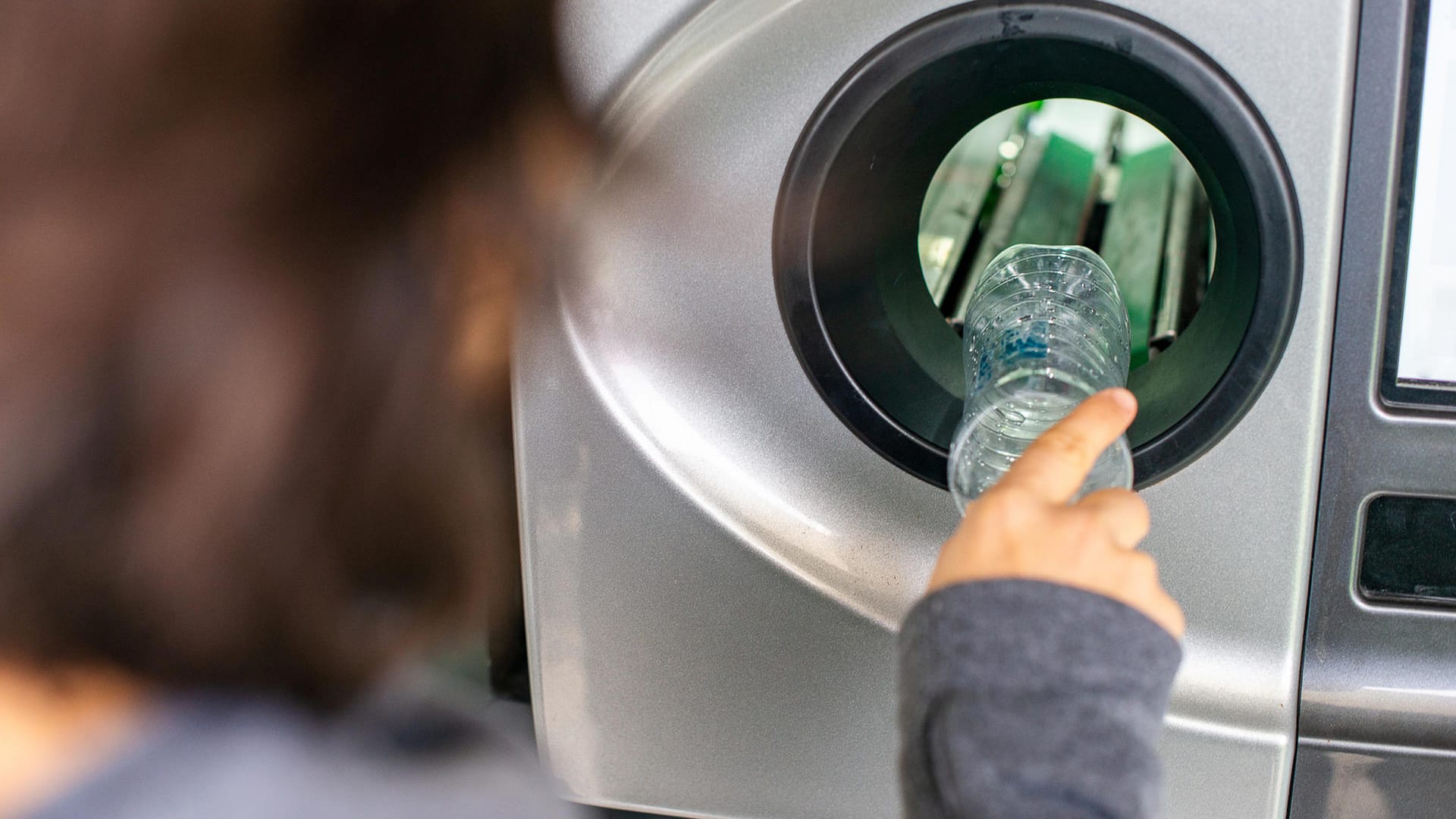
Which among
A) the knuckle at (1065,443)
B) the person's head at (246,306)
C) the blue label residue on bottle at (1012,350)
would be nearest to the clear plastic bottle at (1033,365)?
the blue label residue on bottle at (1012,350)

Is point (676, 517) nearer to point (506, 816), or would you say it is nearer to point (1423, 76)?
point (506, 816)

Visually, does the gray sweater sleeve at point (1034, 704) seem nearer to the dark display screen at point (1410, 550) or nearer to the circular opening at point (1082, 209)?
the dark display screen at point (1410, 550)

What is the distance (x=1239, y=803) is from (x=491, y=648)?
1.62ft

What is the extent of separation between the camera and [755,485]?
2.18 ft

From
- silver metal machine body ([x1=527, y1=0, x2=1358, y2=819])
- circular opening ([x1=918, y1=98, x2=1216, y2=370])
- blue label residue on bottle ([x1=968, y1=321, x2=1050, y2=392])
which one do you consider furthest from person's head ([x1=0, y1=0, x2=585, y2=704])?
circular opening ([x1=918, y1=98, x2=1216, y2=370])

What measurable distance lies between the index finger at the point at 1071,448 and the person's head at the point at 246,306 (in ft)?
0.99

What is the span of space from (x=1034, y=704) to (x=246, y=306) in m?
0.38

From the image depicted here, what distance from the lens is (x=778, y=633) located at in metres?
0.68

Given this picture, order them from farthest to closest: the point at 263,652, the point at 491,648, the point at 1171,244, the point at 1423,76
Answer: the point at 1171,244, the point at 491,648, the point at 263,652, the point at 1423,76

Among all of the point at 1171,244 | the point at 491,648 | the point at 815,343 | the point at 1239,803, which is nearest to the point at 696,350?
the point at 815,343

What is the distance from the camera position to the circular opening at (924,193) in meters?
0.55

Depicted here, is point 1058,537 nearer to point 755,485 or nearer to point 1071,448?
point 1071,448

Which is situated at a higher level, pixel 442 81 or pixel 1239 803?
pixel 442 81

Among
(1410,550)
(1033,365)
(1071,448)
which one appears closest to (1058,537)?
(1071,448)
